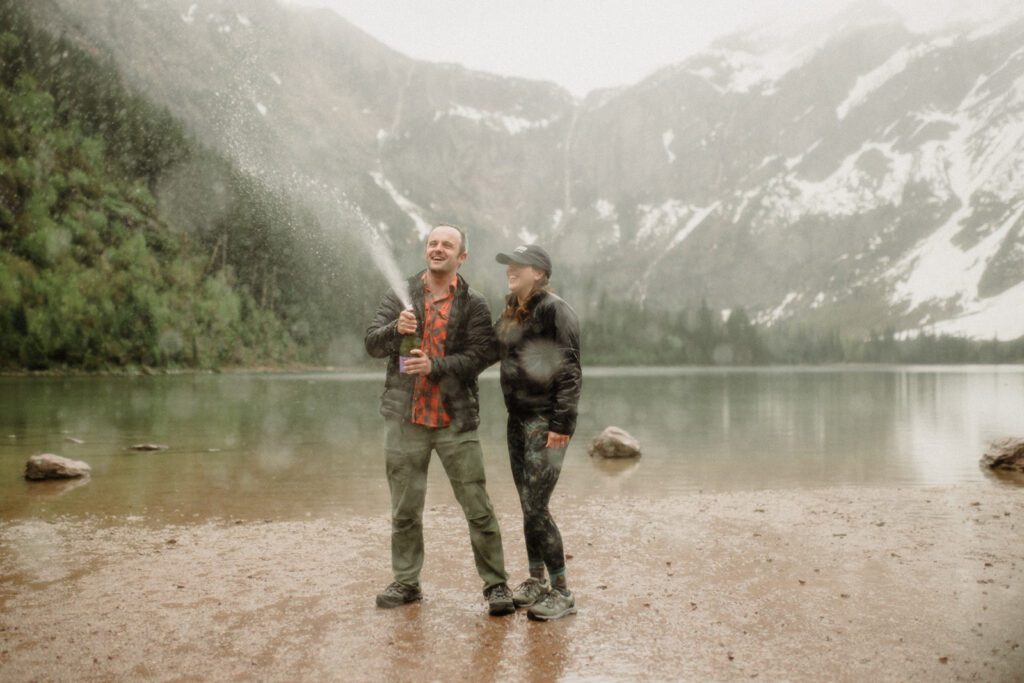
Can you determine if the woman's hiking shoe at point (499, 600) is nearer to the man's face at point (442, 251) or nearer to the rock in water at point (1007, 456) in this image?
the man's face at point (442, 251)

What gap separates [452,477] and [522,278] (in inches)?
82.9

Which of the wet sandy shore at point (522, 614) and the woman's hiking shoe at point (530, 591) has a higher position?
the woman's hiking shoe at point (530, 591)

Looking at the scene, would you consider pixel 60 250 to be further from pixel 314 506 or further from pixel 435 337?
pixel 435 337

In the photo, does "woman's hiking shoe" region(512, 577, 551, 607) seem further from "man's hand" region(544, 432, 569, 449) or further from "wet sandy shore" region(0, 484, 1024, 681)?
"man's hand" region(544, 432, 569, 449)

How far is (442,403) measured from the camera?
854 cm

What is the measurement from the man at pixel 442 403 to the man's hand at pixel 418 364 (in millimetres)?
216

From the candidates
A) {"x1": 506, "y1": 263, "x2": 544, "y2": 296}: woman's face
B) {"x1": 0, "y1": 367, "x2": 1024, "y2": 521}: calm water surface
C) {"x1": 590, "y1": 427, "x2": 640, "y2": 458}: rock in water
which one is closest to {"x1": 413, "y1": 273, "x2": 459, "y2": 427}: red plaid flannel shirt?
{"x1": 506, "y1": 263, "x2": 544, "y2": 296}: woman's face

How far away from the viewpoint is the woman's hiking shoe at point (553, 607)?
825 cm

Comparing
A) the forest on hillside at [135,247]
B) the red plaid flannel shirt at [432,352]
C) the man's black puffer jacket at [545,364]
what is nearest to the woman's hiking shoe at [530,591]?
the man's black puffer jacket at [545,364]

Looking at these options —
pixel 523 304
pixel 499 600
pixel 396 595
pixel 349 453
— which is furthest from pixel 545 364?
pixel 349 453

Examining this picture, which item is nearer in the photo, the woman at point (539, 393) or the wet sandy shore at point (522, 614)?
the wet sandy shore at point (522, 614)

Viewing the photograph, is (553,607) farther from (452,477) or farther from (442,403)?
(442,403)

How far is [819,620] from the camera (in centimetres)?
820

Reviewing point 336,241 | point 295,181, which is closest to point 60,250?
point 336,241
